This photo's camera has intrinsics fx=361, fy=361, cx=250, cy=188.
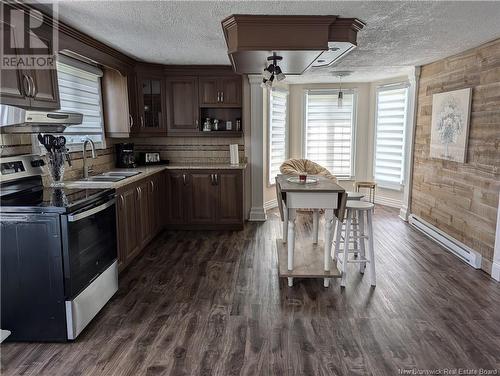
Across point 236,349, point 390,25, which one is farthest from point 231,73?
point 236,349

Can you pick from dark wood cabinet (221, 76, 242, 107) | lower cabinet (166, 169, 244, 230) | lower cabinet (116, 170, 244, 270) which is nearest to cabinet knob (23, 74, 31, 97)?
lower cabinet (116, 170, 244, 270)

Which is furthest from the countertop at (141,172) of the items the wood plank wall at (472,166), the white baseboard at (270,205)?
the wood plank wall at (472,166)

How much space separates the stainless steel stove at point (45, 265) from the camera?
2387 mm

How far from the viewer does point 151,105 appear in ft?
16.6

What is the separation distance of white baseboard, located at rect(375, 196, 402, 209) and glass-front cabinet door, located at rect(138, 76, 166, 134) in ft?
13.9

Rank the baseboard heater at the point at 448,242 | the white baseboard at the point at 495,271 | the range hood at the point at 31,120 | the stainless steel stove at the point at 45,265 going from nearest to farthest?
the stainless steel stove at the point at 45,265 → the range hood at the point at 31,120 → the white baseboard at the point at 495,271 → the baseboard heater at the point at 448,242

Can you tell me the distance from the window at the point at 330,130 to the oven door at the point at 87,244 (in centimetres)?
472

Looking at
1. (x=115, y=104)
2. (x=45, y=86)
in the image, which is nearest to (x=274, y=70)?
(x=45, y=86)

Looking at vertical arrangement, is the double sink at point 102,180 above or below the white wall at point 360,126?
below

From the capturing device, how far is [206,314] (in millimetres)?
2893

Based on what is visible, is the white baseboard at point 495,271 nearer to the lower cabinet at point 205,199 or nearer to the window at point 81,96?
the lower cabinet at point 205,199

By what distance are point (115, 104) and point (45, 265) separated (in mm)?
2684

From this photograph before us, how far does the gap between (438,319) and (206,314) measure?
1810 millimetres

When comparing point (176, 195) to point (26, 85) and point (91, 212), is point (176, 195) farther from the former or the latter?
point (26, 85)
